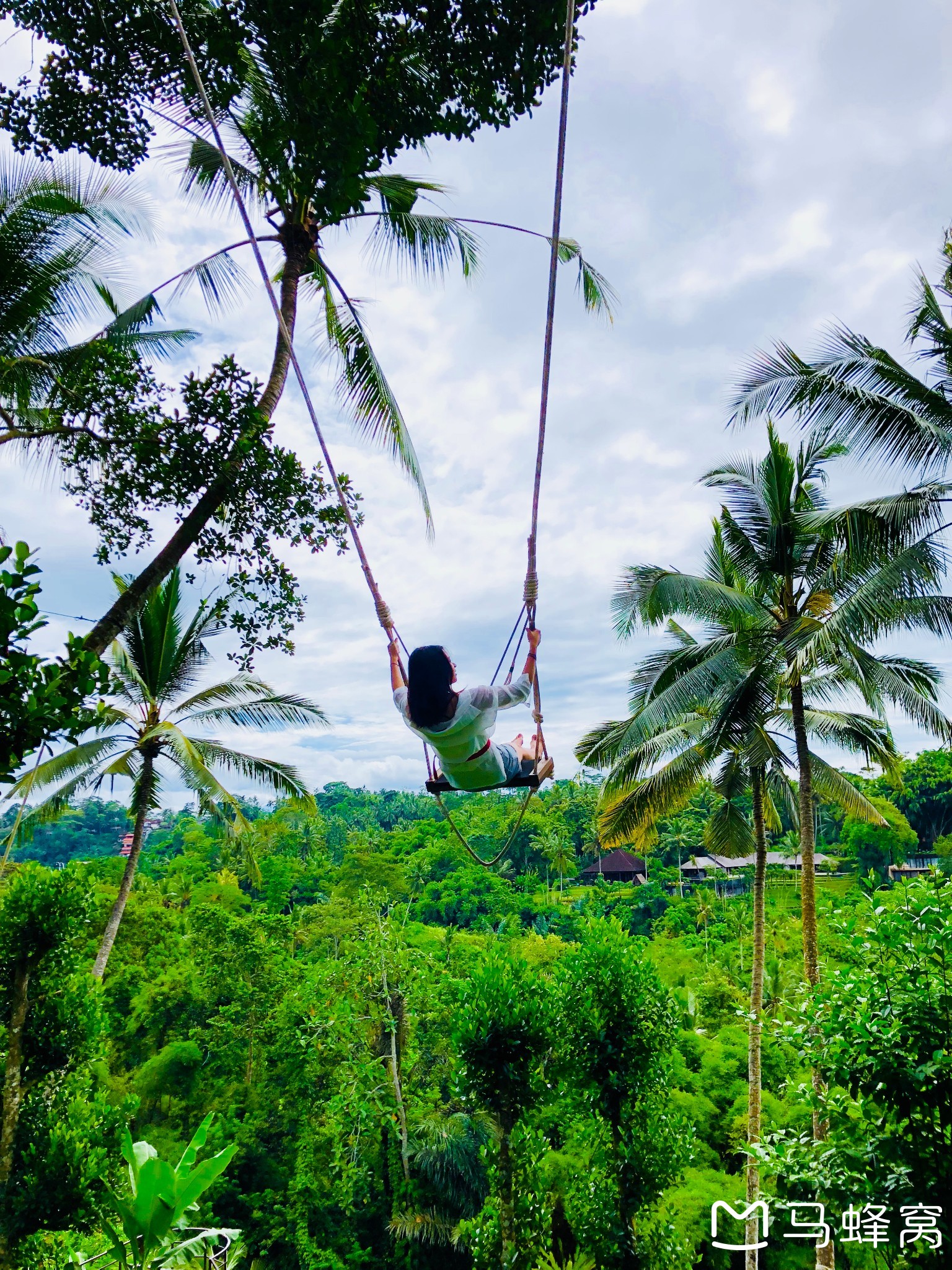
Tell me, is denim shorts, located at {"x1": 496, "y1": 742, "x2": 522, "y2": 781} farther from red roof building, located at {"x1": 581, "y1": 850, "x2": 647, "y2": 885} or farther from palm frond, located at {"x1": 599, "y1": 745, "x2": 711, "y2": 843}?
red roof building, located at {"x1": 581, "y1": 850, "x2": 647, "y2": 885}

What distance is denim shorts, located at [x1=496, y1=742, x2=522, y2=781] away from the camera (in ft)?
12.2

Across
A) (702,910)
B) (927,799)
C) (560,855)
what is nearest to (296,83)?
(702,910)

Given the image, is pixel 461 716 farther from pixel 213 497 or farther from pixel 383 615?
pixel 213 497

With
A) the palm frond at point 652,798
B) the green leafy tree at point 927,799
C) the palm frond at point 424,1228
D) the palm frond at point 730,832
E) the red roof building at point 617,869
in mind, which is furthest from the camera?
the red roof building at point 617,869

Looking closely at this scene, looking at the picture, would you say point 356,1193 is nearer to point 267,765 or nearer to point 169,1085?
point 169,1085

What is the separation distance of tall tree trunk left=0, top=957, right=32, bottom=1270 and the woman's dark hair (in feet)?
14.0

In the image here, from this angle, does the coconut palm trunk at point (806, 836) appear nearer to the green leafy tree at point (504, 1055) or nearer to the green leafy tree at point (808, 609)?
the green leafy tree at point (808, 609)

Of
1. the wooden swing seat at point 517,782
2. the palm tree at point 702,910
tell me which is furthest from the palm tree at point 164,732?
the palm tree at point 702,910

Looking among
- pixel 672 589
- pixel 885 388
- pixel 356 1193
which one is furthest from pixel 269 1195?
pixel 885 388

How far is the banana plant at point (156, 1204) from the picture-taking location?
16.1ft

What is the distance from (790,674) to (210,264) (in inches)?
219

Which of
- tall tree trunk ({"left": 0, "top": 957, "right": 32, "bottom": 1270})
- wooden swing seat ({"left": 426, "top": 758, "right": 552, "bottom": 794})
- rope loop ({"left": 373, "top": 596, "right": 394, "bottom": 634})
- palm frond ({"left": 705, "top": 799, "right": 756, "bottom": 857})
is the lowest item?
tall tree trunk ({"left": 0, "top": 957, "right": 32, "bottom": 1270})

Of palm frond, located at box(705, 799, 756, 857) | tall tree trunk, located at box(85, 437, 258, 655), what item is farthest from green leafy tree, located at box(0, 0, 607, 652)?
palm frond, located at box(705, 799, 756, 857)

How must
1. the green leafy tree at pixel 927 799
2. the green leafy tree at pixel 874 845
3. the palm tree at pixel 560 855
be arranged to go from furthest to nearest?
1. the palm tree at pixel 560 855
2. the green leafy tree at pixel 927 799
3. the green leafy tree at pixel 874 845
